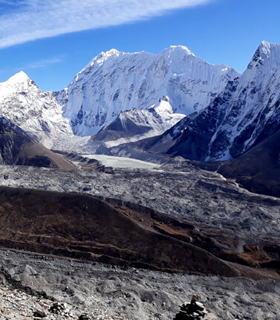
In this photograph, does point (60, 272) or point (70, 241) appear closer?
point (60, 272)

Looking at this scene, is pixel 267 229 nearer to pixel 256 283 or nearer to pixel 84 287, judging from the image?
pixel 256 283

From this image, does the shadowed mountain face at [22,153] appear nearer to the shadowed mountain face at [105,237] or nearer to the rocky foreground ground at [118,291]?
the shadowed mountain face at [105,237]

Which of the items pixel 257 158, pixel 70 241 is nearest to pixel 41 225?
pixel 70 241

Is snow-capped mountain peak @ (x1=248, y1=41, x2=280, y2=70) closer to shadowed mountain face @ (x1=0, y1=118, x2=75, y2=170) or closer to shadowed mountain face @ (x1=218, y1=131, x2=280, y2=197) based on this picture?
shadowed mountain face @ (x1=218, y1=131, x2=280, y2=197)

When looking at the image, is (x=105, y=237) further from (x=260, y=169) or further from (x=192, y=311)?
(x=260, y=169)

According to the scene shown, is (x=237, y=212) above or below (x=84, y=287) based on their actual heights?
above

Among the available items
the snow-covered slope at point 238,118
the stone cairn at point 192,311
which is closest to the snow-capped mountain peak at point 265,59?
the snow-covered slope at point 238,118
